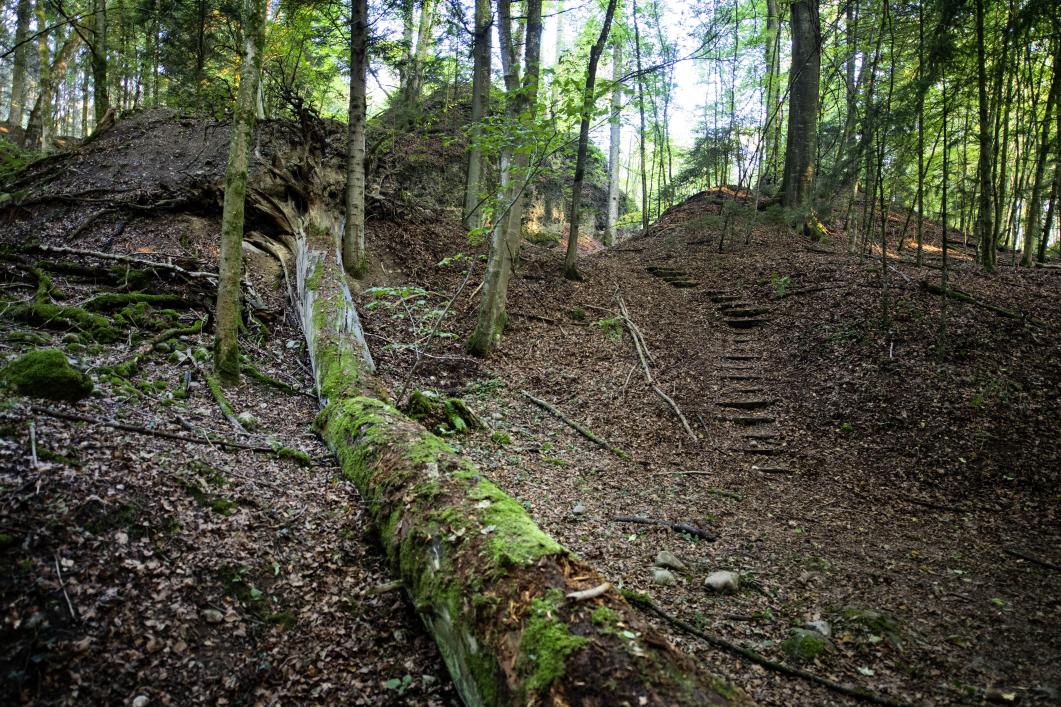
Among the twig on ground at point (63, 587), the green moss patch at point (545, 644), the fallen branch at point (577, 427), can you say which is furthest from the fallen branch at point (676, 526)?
the twig on ground at point (63, 587)

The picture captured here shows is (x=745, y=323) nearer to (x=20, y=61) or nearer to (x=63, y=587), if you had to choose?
(x=63, y=587)

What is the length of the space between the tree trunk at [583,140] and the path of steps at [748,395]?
12.7 feet

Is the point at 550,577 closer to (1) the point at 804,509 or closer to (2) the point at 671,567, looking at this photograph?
(2) the point at 671,567

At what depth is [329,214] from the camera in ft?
37.4

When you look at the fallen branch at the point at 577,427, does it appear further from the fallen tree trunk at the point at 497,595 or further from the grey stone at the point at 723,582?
the fallen tree trunk at the point at 497,595

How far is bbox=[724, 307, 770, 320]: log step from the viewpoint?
11.7m

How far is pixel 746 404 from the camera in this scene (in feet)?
28.1

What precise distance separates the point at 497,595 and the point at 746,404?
270 inches

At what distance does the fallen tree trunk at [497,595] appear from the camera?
2.28 metres

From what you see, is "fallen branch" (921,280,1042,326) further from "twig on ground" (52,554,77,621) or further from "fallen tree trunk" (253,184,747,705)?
"twig on ground" (52,554,77,621)

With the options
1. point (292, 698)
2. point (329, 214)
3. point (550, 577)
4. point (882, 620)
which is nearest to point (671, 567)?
point (882, 620)

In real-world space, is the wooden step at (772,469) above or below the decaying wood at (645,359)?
below

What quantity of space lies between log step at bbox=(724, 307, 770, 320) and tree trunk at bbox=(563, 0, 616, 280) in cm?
386

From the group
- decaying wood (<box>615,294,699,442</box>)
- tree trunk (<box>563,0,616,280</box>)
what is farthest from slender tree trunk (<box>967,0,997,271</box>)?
decaying wood (<box>615,294,699,442</box>)
